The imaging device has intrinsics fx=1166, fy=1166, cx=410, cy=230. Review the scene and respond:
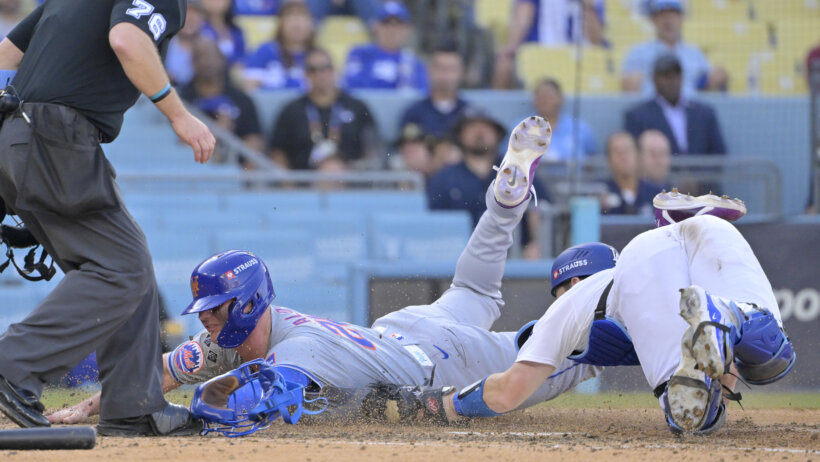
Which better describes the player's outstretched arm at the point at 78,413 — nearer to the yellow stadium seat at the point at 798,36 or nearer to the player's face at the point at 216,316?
the player's face at the point at 216,316

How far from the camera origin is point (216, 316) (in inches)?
203

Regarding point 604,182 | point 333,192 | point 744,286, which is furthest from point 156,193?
point 744,286

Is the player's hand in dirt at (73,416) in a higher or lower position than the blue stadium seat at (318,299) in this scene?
higher

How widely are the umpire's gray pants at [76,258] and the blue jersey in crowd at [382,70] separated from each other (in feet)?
23.7

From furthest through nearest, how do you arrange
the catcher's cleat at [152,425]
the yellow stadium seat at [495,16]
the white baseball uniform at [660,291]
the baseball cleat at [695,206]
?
1. the yellow stadium seat at [495,16]
2. the baseball cleat at [695,206]
3. the white baseball uniform at [660,291]
4. the catcher's cleat at [152,425]

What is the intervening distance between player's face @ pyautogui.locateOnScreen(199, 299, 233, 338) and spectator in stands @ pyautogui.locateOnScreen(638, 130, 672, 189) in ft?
18.2

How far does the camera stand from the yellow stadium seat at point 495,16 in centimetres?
1209

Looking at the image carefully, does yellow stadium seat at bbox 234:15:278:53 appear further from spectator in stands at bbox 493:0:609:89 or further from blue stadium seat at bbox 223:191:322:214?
blue stadium seat at bbox 223:191:322:214

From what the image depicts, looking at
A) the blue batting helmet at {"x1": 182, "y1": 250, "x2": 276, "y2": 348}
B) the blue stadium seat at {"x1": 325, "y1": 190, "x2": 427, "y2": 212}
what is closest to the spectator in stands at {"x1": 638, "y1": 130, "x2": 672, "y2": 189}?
the blue stadium seat at {"x1": 325, "y1": 190, "x2": 427, "y2": 212}

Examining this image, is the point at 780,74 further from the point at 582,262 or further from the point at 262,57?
the point at 582,262

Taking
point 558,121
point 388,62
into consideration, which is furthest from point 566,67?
point 388,62

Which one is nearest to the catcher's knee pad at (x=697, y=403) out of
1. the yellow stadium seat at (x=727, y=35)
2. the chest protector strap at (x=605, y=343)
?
the chest protector strap at (x=605, y=343)

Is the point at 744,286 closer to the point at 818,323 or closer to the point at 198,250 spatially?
the point at 818,323

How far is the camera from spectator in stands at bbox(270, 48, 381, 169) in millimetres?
Answer: 10391
